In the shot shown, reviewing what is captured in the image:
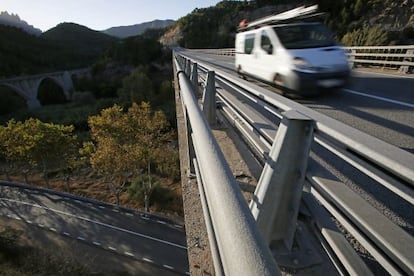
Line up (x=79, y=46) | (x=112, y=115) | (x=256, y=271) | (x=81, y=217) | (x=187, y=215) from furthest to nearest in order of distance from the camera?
(x=79, y=46) → (x=112, y=115) → (x=81, y=217) → (x=187, y=215) → (x=256, y=271)

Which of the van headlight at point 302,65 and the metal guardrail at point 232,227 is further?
the van headlight at point 302,65

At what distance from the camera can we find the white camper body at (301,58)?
6027 mm

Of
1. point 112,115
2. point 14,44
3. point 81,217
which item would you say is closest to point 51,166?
point 112,115

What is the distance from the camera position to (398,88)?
7.60 metres

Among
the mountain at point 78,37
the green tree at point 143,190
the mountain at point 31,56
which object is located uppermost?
the mountain at point 78,37

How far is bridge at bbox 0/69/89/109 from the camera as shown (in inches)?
2329

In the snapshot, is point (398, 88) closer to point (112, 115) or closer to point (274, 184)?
point (274, 184)

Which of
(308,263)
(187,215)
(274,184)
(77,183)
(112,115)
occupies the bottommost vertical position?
(77,183)

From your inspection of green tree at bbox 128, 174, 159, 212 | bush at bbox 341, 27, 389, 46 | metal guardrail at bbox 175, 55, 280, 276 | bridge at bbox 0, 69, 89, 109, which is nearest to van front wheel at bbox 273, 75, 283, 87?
metal guardrail at bbox 175, 55, 280, 276

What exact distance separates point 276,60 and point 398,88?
3.99m

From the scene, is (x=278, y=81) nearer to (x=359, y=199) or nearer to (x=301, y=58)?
(x=301, y=58)

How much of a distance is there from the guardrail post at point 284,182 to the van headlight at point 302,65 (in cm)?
487

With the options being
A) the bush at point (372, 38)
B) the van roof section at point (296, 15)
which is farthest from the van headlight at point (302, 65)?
the bush at point (372, 38)

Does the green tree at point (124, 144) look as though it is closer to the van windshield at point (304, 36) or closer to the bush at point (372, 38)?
the van windshield at point (304, 36)
